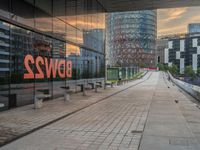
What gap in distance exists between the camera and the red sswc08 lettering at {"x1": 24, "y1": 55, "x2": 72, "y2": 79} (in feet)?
50.1

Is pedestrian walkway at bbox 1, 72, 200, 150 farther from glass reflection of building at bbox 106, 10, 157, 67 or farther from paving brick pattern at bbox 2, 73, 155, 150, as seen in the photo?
glass reflection of building at bbox 106, 10, 157, 67

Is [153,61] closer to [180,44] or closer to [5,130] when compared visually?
[180,44]

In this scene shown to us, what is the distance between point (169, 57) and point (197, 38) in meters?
21.8

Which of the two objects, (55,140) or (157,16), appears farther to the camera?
(157,16)

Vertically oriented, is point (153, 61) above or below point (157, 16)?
below

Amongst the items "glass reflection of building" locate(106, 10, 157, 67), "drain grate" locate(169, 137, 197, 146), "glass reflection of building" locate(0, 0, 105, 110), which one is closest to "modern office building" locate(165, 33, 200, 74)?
"glass reflection of building" locate(106, 10, 157, 67)

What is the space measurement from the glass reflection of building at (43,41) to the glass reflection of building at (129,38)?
128208 mm

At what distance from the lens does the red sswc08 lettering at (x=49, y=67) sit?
15.3 metres

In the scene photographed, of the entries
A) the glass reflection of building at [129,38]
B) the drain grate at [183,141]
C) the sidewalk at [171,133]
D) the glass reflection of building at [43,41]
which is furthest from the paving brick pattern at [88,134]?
the glass reflection of building at [129,38]

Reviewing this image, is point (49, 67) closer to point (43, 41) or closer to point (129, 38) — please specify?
point (43, 41)

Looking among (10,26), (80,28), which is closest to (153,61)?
(80,28)

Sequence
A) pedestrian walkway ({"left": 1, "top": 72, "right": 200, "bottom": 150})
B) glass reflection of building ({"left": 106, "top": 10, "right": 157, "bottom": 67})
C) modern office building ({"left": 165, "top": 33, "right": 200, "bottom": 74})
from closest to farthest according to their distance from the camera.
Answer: pedestrian walkway ({"left": 1, "top": 72, "right": 200, "bottom": 150}) → glass reflection of building ({"left": 106, "top": 10, "right": 157, "bottom": 67}) → modern office building ({"left": 165, "top": 33, "right": 200, "bottom": 74})

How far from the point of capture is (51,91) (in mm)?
18188

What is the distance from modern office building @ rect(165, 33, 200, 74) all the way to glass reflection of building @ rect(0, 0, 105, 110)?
145 m
